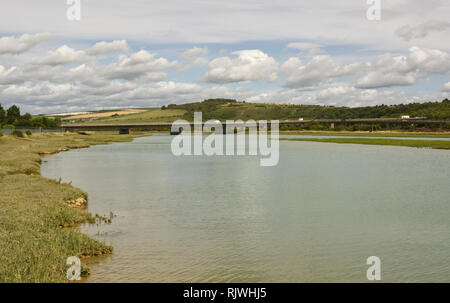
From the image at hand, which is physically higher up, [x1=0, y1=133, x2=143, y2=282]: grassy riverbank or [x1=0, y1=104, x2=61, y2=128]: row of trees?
[x1=0, y1=104, x2=61, y2=128]: row of trees

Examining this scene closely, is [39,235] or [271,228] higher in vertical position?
[39,235]

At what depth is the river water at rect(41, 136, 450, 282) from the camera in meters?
15.7

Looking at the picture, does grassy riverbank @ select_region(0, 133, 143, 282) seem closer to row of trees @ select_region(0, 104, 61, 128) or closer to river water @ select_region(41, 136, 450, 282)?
river water @ select_region(41, 136, 450, 282)

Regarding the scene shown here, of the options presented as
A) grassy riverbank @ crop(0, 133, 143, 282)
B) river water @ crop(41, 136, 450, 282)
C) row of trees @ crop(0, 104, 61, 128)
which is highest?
row of trees @ crop(0, 104, 61, 128)

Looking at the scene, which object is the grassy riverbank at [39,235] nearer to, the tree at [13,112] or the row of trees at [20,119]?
the row of trees at [20,119]

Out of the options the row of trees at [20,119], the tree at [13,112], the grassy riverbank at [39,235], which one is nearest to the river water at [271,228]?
the grassy riverbank at [39,235]

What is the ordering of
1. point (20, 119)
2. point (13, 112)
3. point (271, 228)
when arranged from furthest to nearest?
point (13, 112), point (20, 119), point (271, 228)

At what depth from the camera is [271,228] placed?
22.1 meters

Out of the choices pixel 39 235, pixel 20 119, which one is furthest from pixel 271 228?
pixel 20 119

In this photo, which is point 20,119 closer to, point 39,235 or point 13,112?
point 13,112

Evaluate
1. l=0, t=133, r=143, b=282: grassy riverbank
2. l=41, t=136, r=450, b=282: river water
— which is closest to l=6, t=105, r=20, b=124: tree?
l=41, t=136, r=450, b=282: river water

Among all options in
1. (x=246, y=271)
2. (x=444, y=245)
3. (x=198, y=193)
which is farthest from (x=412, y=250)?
(x=198, y=193)
